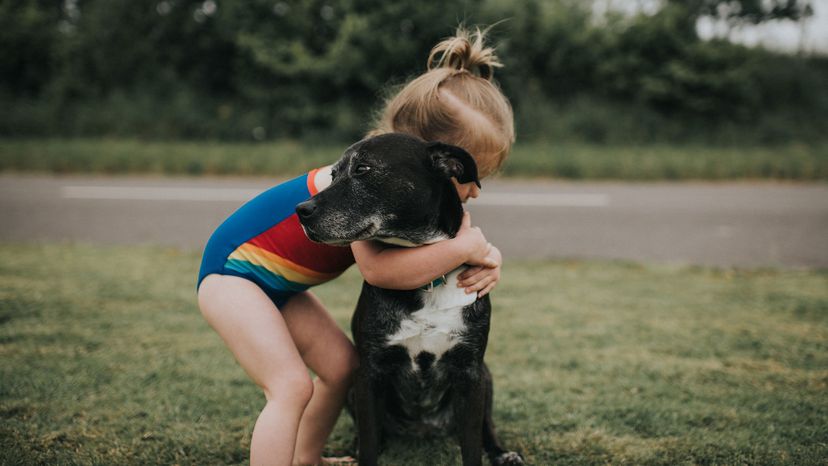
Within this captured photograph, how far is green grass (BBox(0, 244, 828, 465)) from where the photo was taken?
2902 millimetres

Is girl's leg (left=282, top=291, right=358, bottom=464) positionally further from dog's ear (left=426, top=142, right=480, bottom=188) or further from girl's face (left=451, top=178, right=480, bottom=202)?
dog's ear (left=426, top=142, right=480, bottom=188)

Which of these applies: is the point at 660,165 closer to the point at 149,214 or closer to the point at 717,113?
the point at 717,113

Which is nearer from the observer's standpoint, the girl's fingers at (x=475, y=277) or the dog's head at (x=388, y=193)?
the dog's head at (x=388, y=193)

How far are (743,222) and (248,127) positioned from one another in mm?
9719

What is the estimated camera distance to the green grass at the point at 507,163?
A: 36.9ft

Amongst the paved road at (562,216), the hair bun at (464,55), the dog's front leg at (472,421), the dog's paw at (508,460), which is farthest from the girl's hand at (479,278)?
the paved road at (562,216)

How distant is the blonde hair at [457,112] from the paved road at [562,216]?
387cm

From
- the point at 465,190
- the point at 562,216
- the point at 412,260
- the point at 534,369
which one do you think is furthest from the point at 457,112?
the point at 562,216

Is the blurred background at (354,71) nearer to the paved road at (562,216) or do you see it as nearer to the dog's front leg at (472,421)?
the paved road at (562,216)

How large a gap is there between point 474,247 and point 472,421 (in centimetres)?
67

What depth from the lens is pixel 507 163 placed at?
11.3m

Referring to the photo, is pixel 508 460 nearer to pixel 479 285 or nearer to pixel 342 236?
pixel 479 285

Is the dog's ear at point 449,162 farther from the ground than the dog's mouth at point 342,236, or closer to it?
farther from the ground

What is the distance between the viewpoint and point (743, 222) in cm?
780
